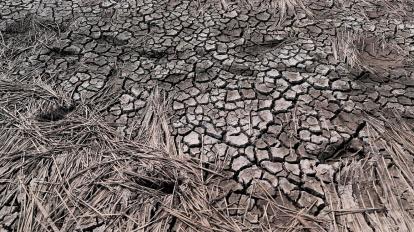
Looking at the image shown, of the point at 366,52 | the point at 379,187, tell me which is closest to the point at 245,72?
the point at 366,52

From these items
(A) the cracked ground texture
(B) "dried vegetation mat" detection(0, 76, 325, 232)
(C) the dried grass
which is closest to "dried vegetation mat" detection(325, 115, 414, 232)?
(A) the cracked ground texture

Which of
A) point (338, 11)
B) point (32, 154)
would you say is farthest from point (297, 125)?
point (32, 154)

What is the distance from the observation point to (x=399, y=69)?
2340 millimetres

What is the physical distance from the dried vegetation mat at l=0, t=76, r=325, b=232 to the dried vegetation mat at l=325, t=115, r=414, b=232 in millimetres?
170

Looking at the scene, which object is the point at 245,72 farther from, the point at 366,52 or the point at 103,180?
the point at 103,180

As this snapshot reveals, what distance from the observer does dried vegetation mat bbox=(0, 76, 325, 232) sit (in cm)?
169

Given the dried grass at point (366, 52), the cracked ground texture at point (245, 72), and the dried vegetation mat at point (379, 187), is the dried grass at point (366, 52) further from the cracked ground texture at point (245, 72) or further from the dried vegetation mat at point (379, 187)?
the dried vegetation mat at point (379, 187)

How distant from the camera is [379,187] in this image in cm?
179

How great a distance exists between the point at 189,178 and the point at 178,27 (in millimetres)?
1239

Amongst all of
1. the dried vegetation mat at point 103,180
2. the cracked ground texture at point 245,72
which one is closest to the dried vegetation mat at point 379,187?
the cracked ground texture at point 245,72

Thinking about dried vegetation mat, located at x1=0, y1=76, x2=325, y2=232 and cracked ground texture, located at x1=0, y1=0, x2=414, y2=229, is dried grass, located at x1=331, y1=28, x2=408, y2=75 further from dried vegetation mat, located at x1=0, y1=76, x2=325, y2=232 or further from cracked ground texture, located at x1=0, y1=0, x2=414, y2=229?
dried vegetation mat, located at x1=0, y1=76, x2=325, y2=232

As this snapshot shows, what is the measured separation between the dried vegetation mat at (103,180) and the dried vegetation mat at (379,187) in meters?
0.17

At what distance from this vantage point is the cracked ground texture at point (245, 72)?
6.34ft

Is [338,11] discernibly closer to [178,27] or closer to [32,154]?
[178,27]
